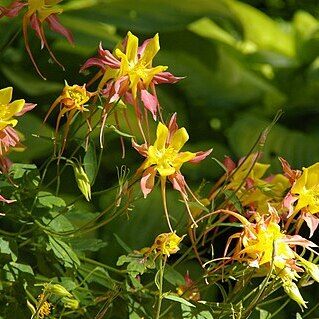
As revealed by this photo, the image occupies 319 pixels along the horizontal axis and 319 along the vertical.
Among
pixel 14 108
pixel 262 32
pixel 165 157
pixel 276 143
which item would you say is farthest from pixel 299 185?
pixel 262 32

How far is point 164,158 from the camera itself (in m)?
0.70

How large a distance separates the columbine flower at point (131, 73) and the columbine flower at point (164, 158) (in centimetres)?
2

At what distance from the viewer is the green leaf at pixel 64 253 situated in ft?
2.44

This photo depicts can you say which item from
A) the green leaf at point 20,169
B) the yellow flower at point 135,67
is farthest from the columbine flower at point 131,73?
the green leaf at point 20,169

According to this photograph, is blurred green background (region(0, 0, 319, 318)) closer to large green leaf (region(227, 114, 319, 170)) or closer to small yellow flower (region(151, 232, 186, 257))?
large green leaf (region(227, 114, 319, 170))

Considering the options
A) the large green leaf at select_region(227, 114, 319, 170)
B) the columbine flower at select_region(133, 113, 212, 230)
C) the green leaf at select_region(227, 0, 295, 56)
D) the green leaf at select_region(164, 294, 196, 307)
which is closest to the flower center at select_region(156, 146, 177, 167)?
the columbine flower at select_region(133, 113, 212, 230)

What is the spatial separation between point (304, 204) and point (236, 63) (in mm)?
1324

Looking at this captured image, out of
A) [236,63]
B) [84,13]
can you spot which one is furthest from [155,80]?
[236,63]

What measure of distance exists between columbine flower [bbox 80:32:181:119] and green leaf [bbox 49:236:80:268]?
0.42 feet

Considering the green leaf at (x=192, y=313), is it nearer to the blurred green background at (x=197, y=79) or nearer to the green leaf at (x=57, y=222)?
the green leaf at (x=57, y=222)

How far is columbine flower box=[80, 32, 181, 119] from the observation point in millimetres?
702

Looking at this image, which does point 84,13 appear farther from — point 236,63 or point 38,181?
point 38,181

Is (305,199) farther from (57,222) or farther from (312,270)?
(57,222)

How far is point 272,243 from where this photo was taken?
0.68 meters
